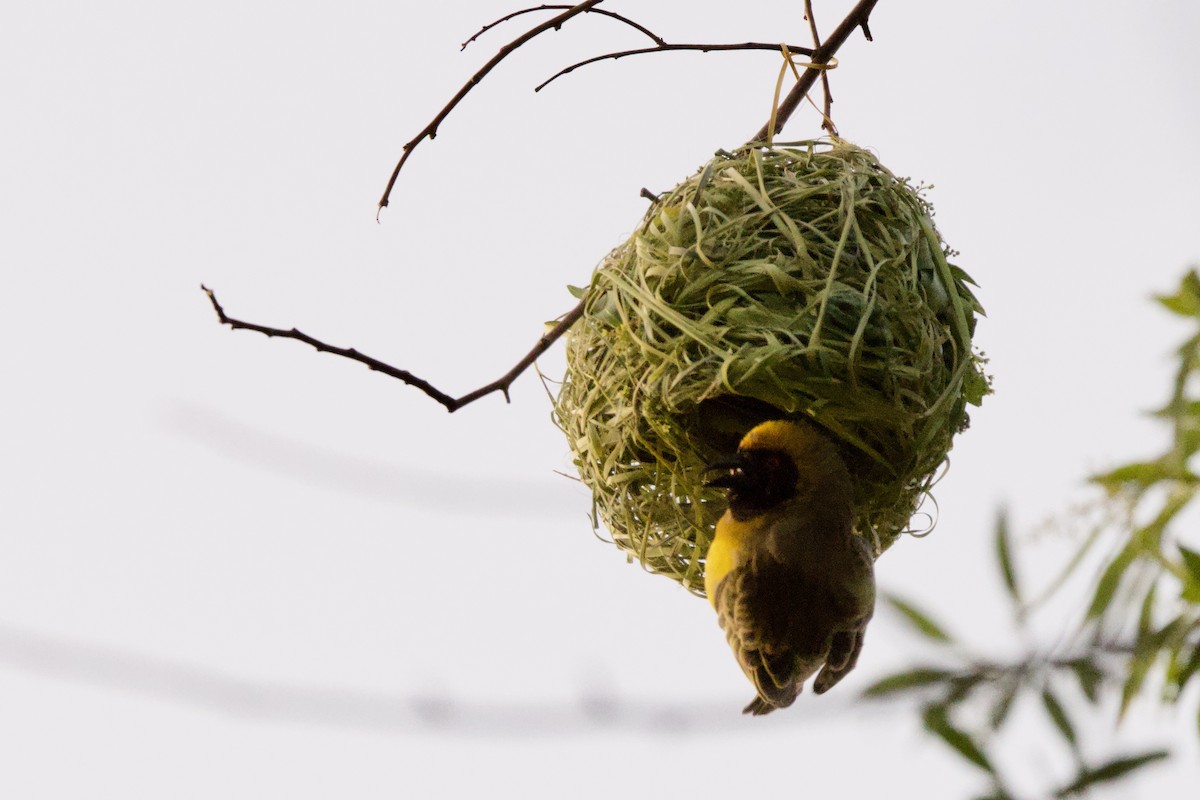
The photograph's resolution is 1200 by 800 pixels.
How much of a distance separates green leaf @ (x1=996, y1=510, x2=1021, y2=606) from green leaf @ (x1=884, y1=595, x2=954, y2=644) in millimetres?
77

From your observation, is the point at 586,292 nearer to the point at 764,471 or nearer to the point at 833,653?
the point at 764,471

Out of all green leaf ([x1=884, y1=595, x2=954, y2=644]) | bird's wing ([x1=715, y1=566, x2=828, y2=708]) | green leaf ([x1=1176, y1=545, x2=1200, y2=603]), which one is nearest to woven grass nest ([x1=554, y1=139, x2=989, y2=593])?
bird's wing ([x1=715, y1=566, x2=828, y2=708])

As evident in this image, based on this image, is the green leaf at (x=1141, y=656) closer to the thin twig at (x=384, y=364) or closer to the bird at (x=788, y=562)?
the bird at (x=788, y=562)

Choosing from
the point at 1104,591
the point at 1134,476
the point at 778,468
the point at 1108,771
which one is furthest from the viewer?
the point at 778,468

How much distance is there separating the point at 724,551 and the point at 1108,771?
89 centimetres

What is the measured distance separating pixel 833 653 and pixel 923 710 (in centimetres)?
85

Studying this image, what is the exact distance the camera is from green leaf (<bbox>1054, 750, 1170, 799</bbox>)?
0.90 m

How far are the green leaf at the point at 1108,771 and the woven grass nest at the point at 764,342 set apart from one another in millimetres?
795

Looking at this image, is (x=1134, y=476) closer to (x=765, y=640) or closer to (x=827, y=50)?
(x=765, y=640)

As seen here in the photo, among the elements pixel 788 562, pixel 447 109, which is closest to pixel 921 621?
pixel 788 562

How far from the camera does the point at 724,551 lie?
1.77 m

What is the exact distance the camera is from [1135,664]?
96 centimetres

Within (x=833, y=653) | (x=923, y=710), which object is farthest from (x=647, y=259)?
(x=923, y=710)

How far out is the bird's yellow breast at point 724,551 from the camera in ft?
5.73
